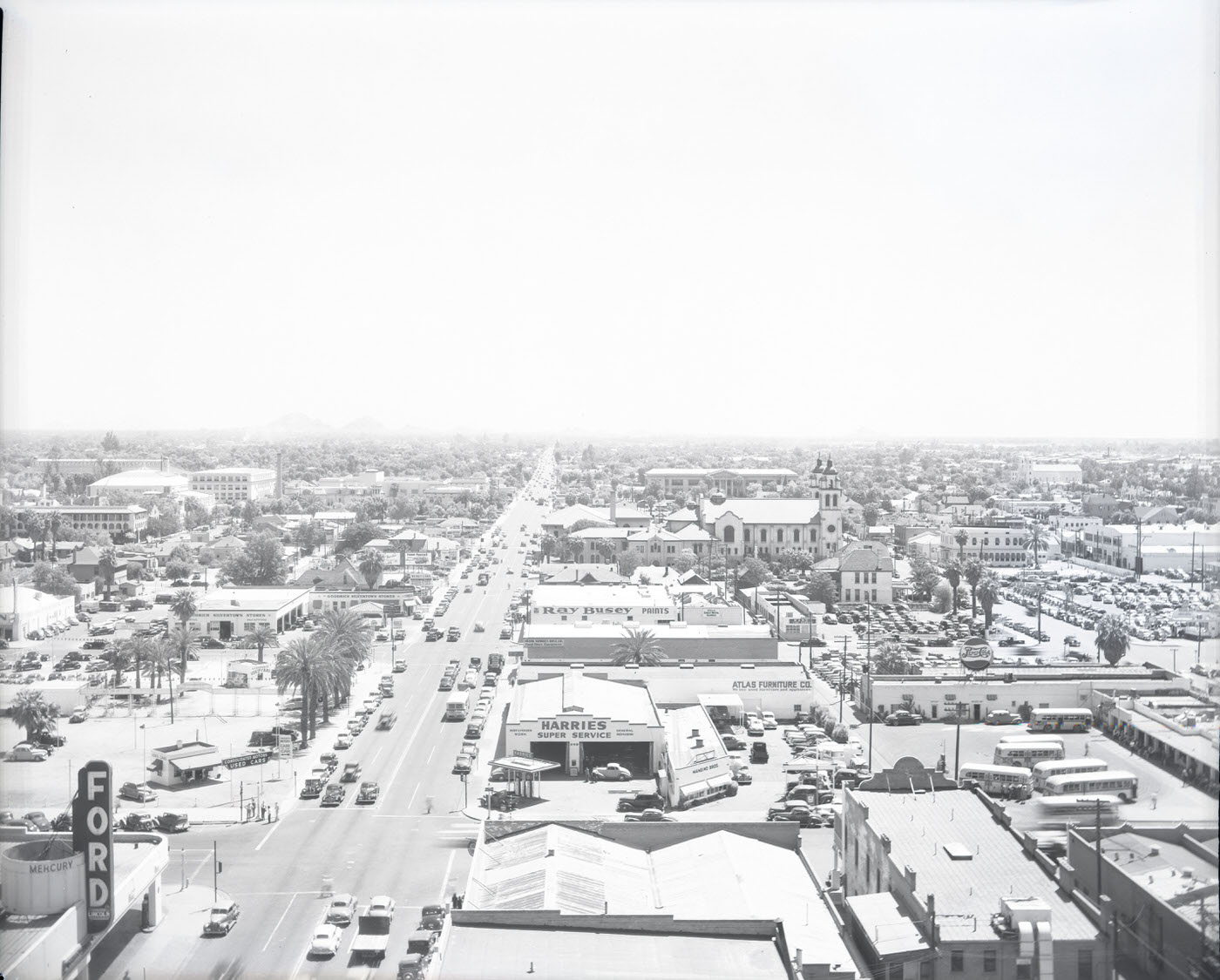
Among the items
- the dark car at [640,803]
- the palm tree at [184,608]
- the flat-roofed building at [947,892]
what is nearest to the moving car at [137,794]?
the dark car at [640,803]

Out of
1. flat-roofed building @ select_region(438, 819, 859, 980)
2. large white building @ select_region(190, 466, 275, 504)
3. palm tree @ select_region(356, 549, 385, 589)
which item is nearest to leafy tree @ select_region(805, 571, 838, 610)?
palm tree @ select_region(356, 549, 385, 589)

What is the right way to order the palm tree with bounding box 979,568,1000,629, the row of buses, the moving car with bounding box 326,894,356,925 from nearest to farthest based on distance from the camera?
the moving car with bounding box 326,894,356,925
the row of buses
the palm tree with bounding box 979,568,1000,629

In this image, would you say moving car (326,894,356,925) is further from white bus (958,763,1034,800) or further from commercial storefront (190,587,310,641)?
commercial storefront (190,587,310,641)

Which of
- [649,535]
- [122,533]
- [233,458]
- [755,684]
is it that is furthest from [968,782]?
[233,458]

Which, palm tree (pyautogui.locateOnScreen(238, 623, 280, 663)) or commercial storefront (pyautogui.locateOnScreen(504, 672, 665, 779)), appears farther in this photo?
palm tree (pyautogui.locateOnScreen(238, 623, 280, 663))

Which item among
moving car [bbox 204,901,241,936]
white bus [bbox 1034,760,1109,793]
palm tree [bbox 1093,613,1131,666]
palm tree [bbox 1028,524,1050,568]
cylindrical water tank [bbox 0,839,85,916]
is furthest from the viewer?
palm tree [bbox 1028,524,1050,568]

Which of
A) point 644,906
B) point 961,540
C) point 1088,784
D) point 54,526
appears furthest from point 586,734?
→ point 54,526

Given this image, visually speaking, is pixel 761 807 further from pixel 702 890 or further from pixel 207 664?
pixel 207 664

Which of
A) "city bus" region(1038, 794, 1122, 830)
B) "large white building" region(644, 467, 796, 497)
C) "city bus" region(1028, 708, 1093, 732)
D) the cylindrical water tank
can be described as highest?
"large white building" region(644, 467, 796, 497)

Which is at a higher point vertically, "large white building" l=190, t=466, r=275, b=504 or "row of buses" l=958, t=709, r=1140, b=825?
"large white building" l=190, t=466, r=275, b=504
